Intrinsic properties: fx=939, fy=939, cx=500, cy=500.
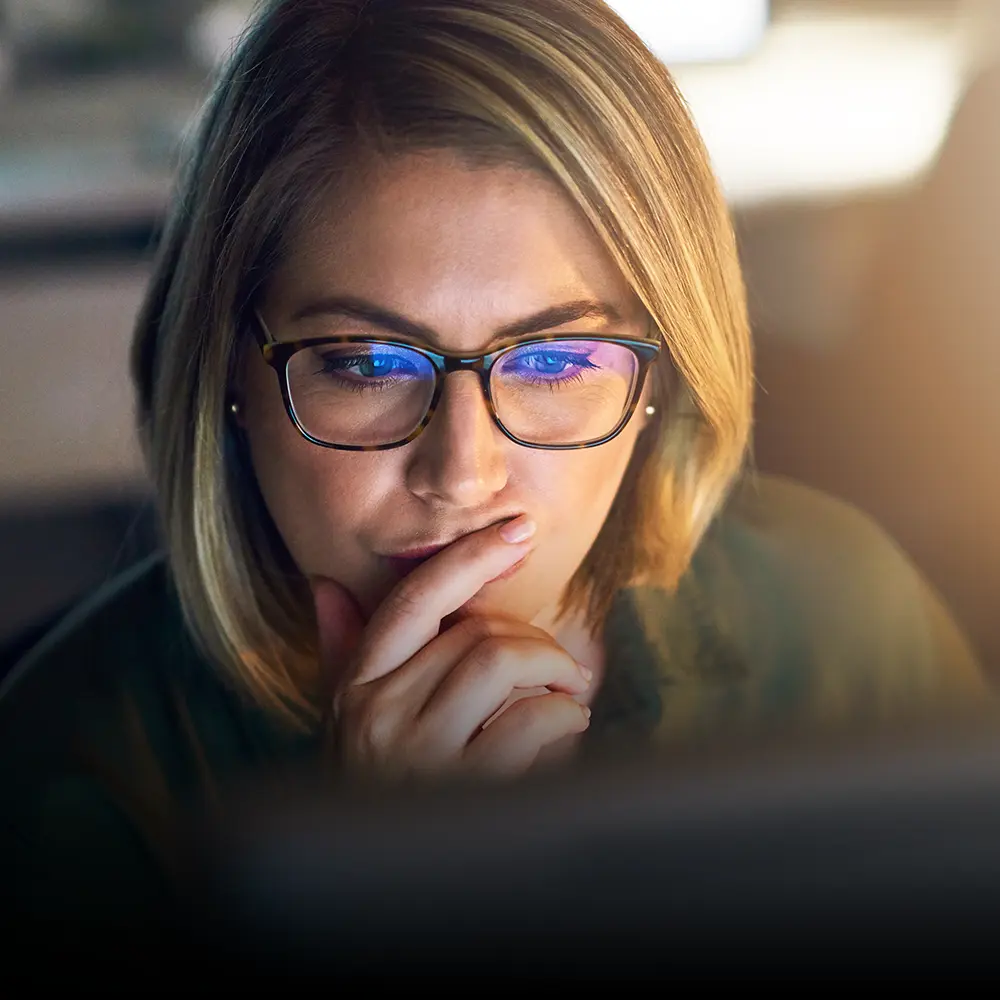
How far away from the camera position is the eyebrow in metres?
0.60

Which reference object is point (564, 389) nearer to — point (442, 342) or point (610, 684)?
point (442, 342)

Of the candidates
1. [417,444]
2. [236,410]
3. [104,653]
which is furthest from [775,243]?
[104,653]

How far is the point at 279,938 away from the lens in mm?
425

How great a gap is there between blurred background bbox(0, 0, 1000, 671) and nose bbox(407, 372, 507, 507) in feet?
0.68

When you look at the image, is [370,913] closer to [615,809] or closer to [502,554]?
[615,809]

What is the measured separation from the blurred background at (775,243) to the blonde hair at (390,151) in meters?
0.02

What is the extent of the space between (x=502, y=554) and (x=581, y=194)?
0.24m

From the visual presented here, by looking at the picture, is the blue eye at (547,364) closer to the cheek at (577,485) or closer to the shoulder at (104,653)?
the cheek at (577,485)

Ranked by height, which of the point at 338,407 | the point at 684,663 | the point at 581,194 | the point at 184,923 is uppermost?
the point at 581,194

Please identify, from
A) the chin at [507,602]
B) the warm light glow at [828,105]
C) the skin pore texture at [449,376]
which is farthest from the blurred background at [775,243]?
the chin at [507,602]

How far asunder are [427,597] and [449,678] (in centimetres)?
6

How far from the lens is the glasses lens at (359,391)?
0.62 metres

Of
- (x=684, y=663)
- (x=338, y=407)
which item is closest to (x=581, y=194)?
(x=338, y=407)

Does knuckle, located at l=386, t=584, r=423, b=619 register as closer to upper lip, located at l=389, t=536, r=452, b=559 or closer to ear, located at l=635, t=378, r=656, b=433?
upper lip, located at l=389, t=536, r=452, b=559
